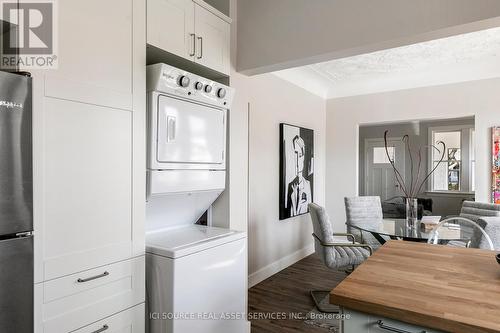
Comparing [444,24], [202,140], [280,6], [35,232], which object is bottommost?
[35,232]

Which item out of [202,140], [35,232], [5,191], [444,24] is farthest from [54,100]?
[444,24]

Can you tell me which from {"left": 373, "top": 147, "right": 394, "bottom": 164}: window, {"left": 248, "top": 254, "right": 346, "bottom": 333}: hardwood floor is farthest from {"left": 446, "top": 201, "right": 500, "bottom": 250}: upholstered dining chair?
{"left": 373, "top": 147, "right": 394, "bottom": 164}: window

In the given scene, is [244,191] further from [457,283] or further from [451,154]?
[451,154]

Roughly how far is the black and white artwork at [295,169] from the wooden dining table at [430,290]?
100 inches

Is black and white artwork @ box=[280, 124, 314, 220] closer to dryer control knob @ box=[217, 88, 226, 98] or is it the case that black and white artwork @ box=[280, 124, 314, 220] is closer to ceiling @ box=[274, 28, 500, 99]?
ceiling @ box=[274, 28, 500, 99]

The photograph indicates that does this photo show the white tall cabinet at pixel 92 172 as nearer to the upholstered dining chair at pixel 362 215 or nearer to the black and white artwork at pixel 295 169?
the black and white artwork at pixel 295 169

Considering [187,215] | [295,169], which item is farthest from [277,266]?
[187,215]

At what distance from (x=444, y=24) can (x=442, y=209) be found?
5890mm

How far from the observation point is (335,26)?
2135mm

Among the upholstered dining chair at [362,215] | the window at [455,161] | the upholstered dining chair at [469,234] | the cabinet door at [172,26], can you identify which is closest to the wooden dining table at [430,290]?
the upholstered dining chair at [469,234]

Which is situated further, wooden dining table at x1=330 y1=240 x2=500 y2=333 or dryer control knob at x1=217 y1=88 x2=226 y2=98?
dryer control knob at x1=217 y1=88 x2=226 y2=98

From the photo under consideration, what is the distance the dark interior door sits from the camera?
1193 millimetres

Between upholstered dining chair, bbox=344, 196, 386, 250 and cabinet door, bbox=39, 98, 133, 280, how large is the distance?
2706mm

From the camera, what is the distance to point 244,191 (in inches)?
102
